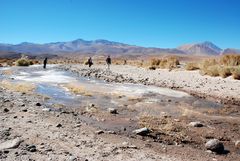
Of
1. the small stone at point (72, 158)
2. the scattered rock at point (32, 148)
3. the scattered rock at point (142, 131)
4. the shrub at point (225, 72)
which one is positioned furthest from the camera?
the shrub at point (225, 72)

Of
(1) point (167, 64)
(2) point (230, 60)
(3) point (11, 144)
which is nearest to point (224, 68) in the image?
(2) point (230, 60)

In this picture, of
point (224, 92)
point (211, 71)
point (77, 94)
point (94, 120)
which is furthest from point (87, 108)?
point (211, 71)

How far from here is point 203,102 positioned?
18125 millimetres

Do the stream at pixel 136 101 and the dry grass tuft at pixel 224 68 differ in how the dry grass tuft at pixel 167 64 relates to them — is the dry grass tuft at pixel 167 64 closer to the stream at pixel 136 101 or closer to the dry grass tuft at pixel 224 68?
the dry grass tuft at pixel 224 68

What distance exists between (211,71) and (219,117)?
1469 cm

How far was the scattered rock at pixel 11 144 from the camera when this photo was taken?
918 centimetres

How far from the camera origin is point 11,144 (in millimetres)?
9367

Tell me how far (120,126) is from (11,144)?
4.03 metres

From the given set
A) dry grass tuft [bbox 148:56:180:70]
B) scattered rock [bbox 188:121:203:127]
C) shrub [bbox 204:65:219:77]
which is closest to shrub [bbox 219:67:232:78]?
shrub [bbox 204:65:219:77]

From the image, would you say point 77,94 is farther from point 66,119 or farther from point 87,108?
point 66,119

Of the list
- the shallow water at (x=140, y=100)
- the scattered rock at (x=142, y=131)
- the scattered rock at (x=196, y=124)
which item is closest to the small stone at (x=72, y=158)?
the scattered rock at (x=142, y=131)

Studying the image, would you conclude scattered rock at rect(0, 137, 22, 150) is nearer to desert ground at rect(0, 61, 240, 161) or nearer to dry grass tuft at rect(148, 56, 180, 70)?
desert ground at rect(0, 61, 240, 161)

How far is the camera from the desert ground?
30.2 feet

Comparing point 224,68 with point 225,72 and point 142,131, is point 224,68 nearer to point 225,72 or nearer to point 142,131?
point 225,72
